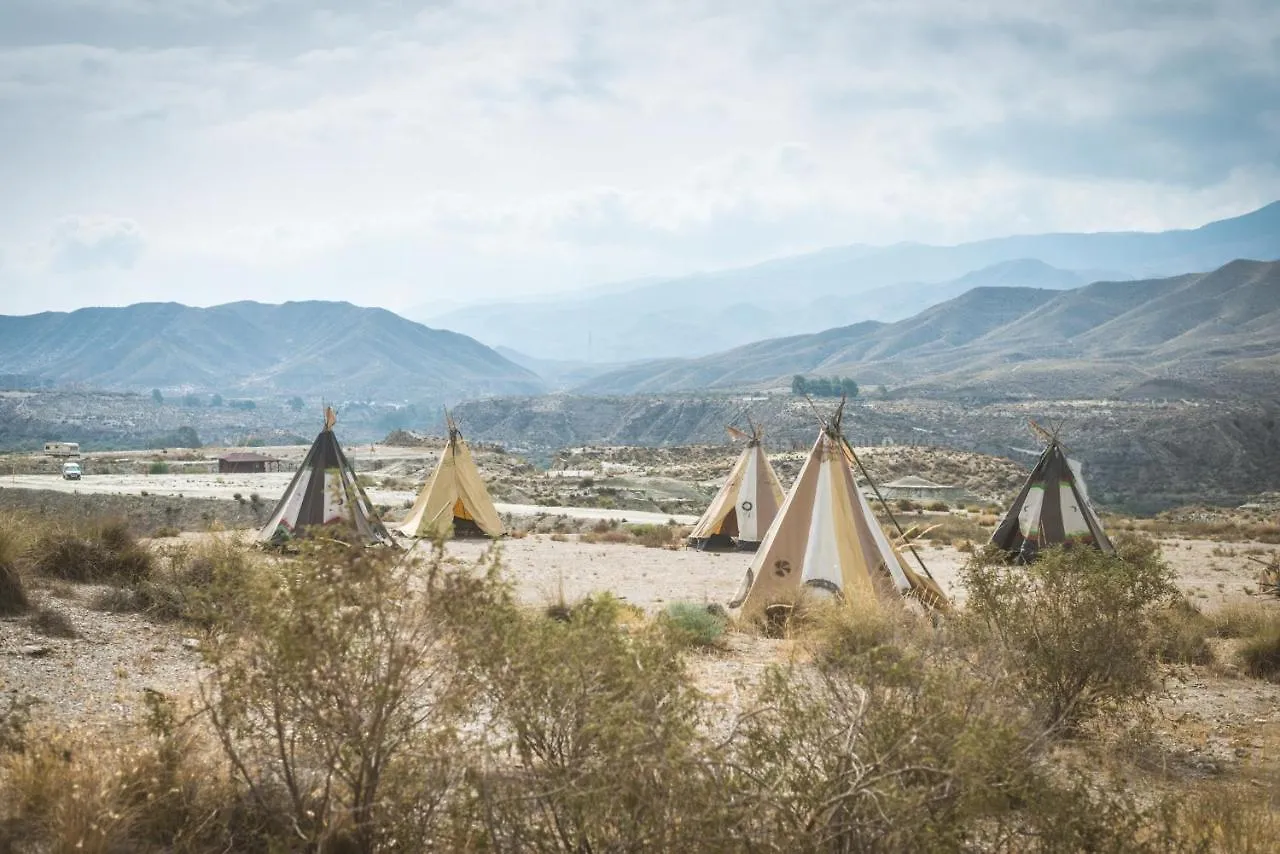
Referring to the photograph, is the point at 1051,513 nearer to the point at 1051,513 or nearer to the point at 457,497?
the point at 1051,513

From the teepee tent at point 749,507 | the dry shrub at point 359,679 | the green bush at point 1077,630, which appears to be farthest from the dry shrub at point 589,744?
the teepee tent at point 749,507

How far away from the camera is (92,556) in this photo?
37.6 ft

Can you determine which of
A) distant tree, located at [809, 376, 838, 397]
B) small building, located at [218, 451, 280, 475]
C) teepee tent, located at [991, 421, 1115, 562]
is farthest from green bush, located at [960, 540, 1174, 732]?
distant tree, located at [809, 376, 838, 397]

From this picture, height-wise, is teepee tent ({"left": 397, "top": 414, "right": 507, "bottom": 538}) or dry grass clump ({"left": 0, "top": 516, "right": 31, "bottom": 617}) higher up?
dry grass clump ({"left": 0, "top": 516, "right": 31, "bottom": 617})

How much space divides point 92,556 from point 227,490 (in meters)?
27.0

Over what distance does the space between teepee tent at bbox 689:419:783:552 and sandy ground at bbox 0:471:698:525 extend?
742 cm

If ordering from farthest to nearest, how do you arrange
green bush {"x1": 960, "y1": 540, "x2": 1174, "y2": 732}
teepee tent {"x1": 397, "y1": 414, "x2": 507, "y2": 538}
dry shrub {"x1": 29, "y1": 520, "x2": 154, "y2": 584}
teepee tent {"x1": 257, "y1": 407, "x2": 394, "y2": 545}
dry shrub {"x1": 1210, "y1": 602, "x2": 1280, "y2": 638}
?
teepee tent {"x1": 397, "y1": 414, "x2": 507, "y2": 538}, teepee tent {"x1": 257, "y1": 407, "x2": 394, "y2": 545}, dry shrub {"x1": 1210, "y1": 602, "x2": 1280, "y2": 638}, dry shrub {"x1": 29, "y1": 520, "x2": 154, "y2": 584}, green bush {"x1": 960, "y1": 540, "x2": 1174, "y2": 732}

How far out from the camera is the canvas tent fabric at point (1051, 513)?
19.2m

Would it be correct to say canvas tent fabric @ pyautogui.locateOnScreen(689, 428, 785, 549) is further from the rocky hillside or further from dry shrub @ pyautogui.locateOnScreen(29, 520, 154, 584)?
the rocky hillside

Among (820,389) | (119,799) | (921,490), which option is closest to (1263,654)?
(119,799)

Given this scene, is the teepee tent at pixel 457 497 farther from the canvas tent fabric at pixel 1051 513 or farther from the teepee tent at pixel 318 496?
the canvas tent fabric at pixel 1051 513

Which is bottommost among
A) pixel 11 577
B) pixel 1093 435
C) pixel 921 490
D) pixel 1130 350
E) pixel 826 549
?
pixel 921 490

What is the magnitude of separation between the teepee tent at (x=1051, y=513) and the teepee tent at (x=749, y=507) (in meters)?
4.79

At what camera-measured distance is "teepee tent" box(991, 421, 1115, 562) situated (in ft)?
63.0
